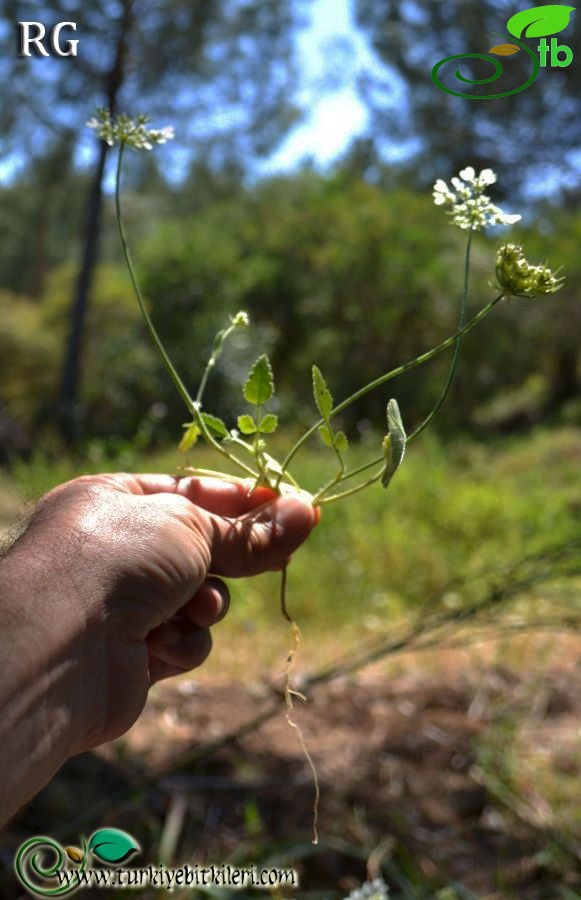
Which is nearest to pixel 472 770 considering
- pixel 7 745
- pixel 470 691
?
pixel 470 691

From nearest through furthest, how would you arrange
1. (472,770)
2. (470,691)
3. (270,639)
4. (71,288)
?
(472,770) → (470,691) → (270,639) → (71,288)

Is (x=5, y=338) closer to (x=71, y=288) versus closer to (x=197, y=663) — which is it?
(x=71, y=288)

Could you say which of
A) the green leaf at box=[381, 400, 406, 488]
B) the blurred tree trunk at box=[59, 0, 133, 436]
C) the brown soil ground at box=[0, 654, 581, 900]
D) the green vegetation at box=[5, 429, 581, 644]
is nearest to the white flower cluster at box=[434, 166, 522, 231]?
the green leaf at box=[381, 400, 406, 488]

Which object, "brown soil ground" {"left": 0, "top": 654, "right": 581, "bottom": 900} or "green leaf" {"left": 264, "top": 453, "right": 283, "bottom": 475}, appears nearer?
"green leaf" {"left": 264, "top": 453, "right": 283, "bottom": 475}

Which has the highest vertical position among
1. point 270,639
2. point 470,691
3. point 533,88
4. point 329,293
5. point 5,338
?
point 533,88

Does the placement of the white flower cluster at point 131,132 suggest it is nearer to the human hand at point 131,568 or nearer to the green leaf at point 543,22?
the human hand at point 131,568

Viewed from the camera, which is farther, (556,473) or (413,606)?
(556,473)

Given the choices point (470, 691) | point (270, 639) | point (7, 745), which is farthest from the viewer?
point (270, 639)

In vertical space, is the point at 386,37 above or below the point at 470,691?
above

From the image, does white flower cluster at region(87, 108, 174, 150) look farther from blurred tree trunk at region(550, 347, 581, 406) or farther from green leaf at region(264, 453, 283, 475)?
blurred tree trunk at region(550, 347, 581, 406)
